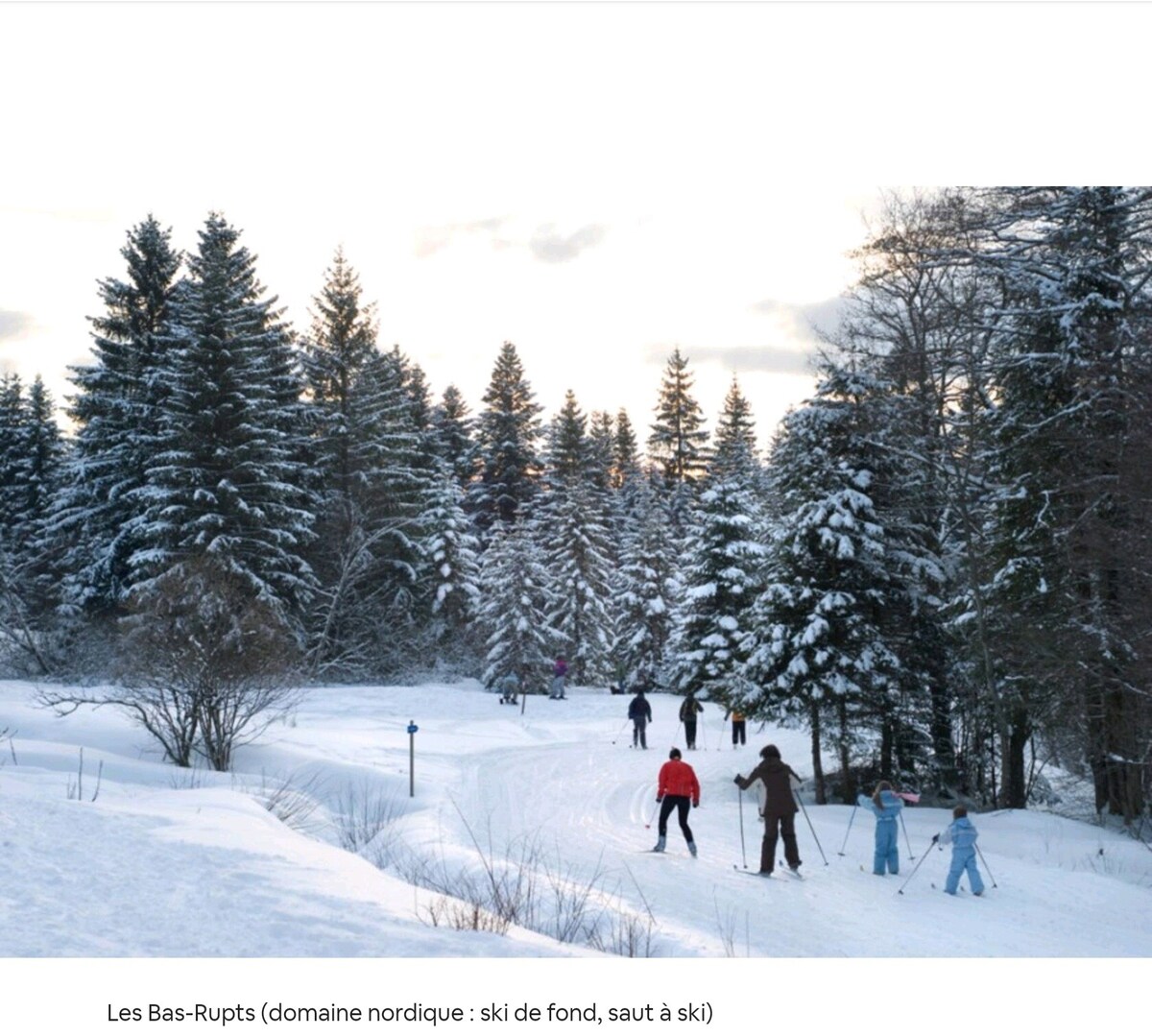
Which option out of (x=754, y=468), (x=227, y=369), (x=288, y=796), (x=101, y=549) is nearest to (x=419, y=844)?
(x=288, y=796)

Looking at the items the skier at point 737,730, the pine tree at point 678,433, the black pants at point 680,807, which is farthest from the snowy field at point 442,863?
the pine tree at point 678,433

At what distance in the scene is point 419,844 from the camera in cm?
1248

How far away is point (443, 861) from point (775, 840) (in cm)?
421

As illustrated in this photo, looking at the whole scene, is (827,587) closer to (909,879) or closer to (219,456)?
(909,879)

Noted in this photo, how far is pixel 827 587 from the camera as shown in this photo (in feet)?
70.3

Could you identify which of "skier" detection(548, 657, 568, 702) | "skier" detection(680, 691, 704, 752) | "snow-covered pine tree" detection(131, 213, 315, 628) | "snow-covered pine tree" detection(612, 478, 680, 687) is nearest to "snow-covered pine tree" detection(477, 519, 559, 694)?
"skier" detection(548, 657, 568, 702)

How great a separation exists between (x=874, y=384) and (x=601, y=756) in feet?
35.6

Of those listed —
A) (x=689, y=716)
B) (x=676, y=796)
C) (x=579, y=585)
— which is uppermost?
(x=579, y=585)

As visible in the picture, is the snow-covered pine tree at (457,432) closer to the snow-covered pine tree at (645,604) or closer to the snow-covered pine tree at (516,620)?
the snow-covered pine tree at (645,604)

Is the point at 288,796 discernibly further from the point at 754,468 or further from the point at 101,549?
the point at 754,468

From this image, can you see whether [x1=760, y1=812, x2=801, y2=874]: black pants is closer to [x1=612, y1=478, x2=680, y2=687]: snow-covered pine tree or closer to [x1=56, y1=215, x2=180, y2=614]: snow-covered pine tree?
[x1=56, y1=215, x2=180, y2=614]: snow-covered pine tree

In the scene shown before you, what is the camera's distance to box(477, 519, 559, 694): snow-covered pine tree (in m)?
37.0

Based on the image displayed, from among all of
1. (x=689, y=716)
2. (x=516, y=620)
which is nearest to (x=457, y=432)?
(x=516, y=620)

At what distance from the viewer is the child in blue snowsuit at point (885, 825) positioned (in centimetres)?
1327
